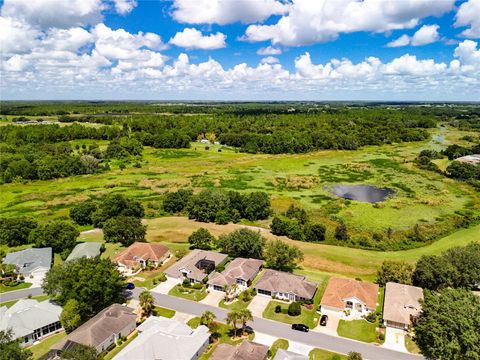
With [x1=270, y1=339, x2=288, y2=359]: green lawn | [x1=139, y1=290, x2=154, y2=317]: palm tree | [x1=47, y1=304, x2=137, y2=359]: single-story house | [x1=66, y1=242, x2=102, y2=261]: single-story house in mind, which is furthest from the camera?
[x1=66, y1=242, x2=102, y2=261]: single-story house

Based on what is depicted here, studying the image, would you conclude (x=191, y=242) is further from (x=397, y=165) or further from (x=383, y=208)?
(x=397, y=165)

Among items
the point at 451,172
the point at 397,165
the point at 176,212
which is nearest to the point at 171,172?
the point at 176,212

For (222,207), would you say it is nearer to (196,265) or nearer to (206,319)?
(196,265)

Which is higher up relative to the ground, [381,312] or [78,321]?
[78,321]

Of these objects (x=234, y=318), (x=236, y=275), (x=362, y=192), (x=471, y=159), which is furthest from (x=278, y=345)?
(x=471, y=159)

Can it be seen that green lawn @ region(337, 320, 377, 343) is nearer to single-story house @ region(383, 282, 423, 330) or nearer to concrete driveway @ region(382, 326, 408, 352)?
concrete driveway @ region(382, 326, 408, 352)

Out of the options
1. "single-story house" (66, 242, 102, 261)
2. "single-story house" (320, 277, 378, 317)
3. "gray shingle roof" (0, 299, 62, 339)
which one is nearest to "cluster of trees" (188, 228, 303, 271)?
"single-story house" (320, 277, 378, 317)

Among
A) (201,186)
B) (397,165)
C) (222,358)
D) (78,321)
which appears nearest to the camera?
(222,358)
